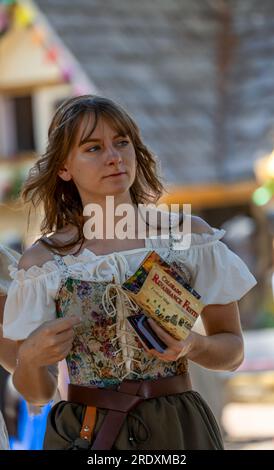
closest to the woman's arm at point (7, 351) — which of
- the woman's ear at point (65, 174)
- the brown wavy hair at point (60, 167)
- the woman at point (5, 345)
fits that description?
the woman at point (5, 345)

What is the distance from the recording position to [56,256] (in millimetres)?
2807

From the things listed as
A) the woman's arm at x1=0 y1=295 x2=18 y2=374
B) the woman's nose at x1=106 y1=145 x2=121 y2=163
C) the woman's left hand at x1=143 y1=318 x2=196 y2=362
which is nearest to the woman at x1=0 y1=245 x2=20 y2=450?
the woman's arm at x1=0 y1=295 x2=18 y2=374

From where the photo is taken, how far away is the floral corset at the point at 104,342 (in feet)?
8.89

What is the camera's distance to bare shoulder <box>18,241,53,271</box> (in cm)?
281

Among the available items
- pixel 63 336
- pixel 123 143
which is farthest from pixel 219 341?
pixel 123 143

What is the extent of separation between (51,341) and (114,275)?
25 centimetres

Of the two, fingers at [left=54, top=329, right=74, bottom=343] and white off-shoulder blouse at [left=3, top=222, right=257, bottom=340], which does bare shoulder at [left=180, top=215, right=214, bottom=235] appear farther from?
fingers at [left=54, top=329, right=74, bottom=343]

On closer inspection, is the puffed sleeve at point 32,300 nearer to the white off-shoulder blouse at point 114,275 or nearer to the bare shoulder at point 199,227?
the white off-shoulder blouse at point 114,275

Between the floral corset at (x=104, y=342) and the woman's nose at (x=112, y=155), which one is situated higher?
the woman's nose at (x=112, y=155)

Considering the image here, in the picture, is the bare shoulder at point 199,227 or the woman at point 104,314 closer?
the woman at point 104,314
